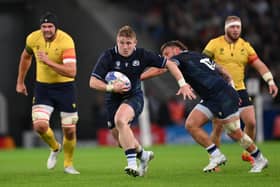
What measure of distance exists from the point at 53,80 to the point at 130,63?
7.23 feet

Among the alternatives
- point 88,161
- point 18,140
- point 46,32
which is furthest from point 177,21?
point 46,32

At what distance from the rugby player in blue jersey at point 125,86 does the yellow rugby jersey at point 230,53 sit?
8.64ft

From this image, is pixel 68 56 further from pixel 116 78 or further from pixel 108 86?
pixel 108 86

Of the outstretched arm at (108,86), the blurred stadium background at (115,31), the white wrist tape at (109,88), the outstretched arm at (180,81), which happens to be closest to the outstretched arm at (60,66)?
the outstretched arm at (108,86)

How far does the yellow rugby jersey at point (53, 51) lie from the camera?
53.4 feet

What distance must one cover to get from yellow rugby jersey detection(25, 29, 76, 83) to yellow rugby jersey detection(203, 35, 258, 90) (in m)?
2.64

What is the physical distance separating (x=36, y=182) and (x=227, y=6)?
64.9 ft

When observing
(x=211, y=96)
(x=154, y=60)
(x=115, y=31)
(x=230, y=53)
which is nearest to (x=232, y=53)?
(x=230, y=53)

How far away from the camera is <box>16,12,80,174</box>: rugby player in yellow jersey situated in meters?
16.2

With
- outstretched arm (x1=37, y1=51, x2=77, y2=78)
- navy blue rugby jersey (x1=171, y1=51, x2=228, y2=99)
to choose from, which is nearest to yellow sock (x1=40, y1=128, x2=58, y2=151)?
outstretched arm (x1=37, y1=51, x2=77, y2=78)

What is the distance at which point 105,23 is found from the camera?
112ft

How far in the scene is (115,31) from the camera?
112ft

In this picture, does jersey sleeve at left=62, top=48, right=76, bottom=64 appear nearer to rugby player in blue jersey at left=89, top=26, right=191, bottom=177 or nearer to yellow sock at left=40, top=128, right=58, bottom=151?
rugby player in blue jersey at left=89, top=26, right=191, bottom=177

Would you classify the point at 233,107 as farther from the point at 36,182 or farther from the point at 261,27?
the point at 261,27
